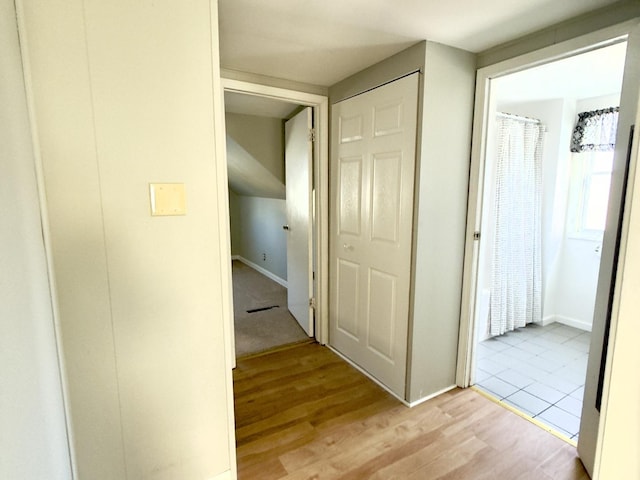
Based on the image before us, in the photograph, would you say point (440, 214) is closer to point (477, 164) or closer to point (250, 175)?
point (477, 164)

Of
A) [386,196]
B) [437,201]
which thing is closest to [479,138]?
[437,201]

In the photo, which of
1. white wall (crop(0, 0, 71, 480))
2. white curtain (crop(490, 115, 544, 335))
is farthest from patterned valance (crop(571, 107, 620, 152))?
white wall (crop(0, 0, 71, 480))

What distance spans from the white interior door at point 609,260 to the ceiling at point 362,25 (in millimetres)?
360

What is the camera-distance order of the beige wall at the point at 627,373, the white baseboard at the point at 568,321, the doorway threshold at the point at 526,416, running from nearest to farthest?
1. the beige wall at the point at 627,373
2. the doorway threshold at the point at 526,416
3. the white baseboard at the point at 568,321

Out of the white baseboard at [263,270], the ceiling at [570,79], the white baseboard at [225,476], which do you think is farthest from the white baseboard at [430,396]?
the white baseboard at [263,270]

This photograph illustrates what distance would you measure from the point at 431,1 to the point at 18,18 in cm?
149

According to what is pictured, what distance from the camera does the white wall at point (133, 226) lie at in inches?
40.9

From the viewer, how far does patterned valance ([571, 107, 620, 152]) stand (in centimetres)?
280

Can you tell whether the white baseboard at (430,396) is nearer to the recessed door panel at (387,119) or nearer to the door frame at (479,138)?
the door frame at (479,138)

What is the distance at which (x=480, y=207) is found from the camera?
6.58ft

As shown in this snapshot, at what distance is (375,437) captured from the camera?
5.70ft

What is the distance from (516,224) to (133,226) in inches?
119

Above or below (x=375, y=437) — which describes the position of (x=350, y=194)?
above

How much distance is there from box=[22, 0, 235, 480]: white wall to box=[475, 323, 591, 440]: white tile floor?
1.92m
